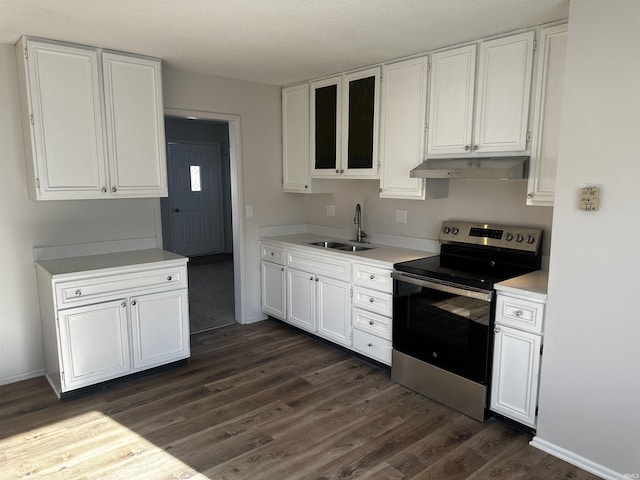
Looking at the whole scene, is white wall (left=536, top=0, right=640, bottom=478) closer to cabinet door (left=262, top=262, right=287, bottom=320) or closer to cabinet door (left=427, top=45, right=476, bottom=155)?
cabinet door (left=427, top=45, right=476, bottom=155)

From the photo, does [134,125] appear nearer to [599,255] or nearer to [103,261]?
[103,261]

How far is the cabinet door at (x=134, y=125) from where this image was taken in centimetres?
313

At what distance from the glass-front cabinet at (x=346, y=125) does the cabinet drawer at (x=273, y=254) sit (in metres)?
0.79

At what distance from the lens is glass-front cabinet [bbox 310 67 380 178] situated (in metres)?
3.53

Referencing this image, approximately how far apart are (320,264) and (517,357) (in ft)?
5.66

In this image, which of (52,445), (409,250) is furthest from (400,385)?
(52,445)

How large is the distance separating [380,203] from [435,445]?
6.91ft

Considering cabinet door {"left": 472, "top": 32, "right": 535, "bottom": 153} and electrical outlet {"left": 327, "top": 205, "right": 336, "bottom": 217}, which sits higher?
cabinet door {"left": 472, "top": 32, "right": 535, "bottom": 153}

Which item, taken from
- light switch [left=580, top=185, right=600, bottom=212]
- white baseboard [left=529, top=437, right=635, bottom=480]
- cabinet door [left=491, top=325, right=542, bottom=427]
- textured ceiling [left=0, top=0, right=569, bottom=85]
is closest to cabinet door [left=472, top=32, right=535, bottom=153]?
textured ceiling [left=0, top=0, right=569, bottom=85]

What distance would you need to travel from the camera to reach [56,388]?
3.04 m

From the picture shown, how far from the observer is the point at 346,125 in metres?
3.74

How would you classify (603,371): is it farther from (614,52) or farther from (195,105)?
(195,105)

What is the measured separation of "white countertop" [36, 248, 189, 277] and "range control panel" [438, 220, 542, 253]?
2001mm

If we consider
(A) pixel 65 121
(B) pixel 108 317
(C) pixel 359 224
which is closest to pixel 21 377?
(B) pixel 108 317
